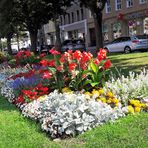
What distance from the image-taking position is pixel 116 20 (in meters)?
49.5

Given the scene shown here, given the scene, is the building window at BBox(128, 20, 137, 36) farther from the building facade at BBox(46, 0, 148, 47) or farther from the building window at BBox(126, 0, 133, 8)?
the building window at BBox(126, 0, 133, 8)

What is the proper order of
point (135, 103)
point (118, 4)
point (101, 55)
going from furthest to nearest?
point (118, 4) < point (101, 55) < point (135, 103)

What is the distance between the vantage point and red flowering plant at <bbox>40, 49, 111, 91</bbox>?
29.4 ft

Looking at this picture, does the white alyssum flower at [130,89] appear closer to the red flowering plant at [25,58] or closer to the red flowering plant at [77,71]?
the red flowering plant at [77,71]

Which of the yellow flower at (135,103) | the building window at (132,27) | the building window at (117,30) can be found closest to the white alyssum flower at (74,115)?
the yellow flower at (135,103)

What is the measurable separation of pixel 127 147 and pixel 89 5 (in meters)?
22.9

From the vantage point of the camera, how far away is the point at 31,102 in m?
8.48

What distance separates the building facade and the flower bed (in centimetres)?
3489

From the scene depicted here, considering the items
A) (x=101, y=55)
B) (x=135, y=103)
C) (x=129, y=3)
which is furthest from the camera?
(x=129, y=3)

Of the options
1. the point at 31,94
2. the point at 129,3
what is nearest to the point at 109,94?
the point at 31,94

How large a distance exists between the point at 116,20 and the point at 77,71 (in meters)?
41.3

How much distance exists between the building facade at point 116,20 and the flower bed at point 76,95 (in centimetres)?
3489

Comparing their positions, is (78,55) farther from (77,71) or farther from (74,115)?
(74,115)

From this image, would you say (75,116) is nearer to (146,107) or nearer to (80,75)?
(146,107)
